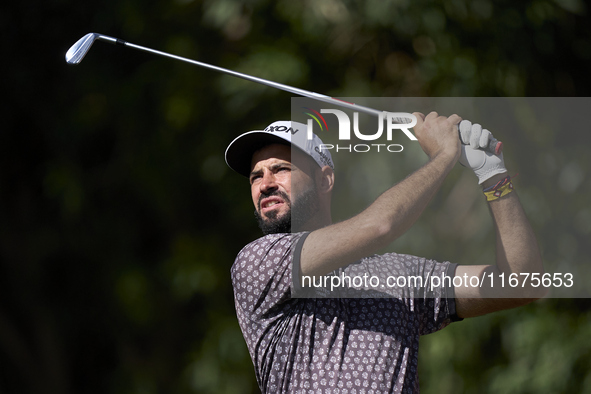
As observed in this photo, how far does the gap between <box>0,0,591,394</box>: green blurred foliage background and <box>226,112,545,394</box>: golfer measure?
1529 millimetres

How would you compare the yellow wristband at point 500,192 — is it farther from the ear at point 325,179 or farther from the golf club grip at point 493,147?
the ear at point 325,179

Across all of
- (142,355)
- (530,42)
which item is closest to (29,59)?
(142,355)

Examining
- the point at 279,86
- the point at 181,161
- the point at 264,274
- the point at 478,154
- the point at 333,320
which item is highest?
the point at 181,161

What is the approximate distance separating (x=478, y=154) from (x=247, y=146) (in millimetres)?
559

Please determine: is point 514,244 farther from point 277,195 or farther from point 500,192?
point 277,195

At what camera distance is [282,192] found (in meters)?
1.51

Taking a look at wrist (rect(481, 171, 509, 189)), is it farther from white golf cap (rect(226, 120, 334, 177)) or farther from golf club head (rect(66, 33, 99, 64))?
golf club head (rect(66, 33, 99, 64))

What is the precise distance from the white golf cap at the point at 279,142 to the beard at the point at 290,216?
0.36ft

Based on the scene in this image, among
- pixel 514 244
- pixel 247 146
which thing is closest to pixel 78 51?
pixel 247 146

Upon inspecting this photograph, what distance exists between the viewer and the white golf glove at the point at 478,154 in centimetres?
142

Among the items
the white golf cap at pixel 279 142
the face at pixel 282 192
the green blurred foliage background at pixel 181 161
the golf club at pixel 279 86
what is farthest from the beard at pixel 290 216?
the green blurred foliage background at pixel 181 161

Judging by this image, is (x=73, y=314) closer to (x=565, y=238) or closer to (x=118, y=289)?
(x=118, y=289)

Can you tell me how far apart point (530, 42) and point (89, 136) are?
2.24m

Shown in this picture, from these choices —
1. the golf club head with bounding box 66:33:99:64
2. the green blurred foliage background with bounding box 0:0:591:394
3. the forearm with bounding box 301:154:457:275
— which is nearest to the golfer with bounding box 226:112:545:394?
the forearm with bounding box 301:154:457:275
